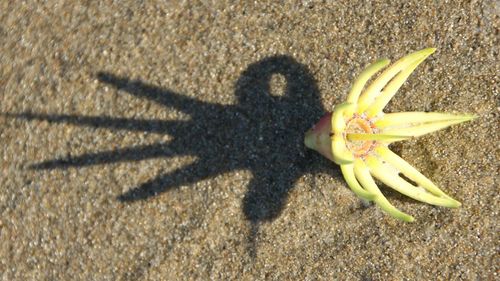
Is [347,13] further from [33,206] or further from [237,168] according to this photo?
[33,206]

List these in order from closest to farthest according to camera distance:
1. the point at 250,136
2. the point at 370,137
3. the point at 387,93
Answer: the point at 370,137
the point at 387,93
the point at 250,136

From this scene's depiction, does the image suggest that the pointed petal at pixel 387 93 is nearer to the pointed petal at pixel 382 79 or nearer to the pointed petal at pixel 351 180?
the pointed petal at pixel 382 79

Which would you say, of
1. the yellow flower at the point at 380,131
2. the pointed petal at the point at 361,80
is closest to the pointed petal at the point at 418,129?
the yellow flower at the point at 380,131

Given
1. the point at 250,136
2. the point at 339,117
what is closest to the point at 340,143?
the point at 339,117

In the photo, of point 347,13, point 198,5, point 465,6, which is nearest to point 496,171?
point 465,6

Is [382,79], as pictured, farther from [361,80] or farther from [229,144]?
[229,144]
